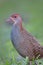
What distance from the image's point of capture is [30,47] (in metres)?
13.0

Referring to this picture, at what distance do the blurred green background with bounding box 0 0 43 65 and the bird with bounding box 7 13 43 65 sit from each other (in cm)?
19

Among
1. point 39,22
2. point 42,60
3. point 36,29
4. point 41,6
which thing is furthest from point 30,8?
point 42,60

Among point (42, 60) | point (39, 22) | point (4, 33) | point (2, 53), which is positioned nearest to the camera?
point (42, 60)

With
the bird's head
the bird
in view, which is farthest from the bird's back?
the bird's head

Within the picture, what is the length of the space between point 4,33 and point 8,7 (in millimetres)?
7050

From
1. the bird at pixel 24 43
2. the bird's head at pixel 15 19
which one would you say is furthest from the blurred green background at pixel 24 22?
the bird's head at pixel 15 19

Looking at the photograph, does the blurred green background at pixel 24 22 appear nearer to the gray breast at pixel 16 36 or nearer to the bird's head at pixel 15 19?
the gray breast at pixel 16 36

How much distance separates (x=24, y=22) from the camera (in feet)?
69.7

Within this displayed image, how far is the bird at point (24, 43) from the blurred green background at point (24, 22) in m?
0.19

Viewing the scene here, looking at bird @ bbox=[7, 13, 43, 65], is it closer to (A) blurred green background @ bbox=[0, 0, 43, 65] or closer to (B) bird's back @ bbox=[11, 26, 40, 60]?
(B) bird's back @ bbox=[11, 26, 40, 60]

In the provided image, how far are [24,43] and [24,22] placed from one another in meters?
8.35

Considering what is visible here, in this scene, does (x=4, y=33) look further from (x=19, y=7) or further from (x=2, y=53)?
(x=19, y=7)

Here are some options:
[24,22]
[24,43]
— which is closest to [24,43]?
[24,43]

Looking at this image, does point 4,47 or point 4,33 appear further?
point 4,33
